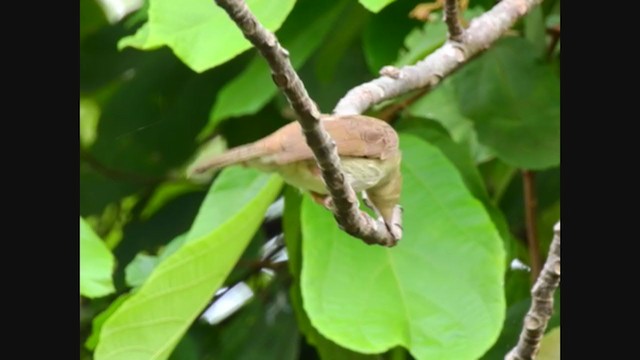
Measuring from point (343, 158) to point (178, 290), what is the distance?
46 centimetres

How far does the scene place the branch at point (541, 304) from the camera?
107 centimetres

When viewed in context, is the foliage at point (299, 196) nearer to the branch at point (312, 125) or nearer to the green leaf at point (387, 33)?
the green leaf at point (387, 33)

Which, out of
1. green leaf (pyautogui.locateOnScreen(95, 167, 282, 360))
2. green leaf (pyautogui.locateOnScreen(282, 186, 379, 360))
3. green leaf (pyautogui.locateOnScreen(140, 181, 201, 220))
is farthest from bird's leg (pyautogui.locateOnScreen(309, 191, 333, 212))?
green leaf (pyautogui.locateOnScreen(140, 181, 201, 220))

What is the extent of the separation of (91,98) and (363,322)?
3.69 ft

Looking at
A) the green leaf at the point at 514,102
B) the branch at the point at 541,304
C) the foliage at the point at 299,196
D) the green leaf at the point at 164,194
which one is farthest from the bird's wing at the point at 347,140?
the green leaf at the point at 164,194

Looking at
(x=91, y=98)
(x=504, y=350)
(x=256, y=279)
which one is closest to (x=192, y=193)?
(x=256, y=279)

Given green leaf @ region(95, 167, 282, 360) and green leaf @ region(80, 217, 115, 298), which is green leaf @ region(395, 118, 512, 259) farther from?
green leaf @ region(80, 217, 115, 298)

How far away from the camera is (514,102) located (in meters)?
1.87

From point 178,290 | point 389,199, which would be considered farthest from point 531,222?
point 389,199

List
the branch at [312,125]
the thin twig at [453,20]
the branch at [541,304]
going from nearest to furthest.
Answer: the branch at [312,125] → the branch at [541,304] → the thin twig at [453,20]

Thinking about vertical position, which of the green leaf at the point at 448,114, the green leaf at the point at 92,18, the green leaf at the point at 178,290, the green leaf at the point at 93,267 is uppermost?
the green leaf at the point at 93,267

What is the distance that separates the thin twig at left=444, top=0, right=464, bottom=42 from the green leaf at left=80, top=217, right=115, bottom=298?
0.50 metres

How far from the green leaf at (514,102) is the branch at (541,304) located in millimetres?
665

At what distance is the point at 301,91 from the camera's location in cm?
91
